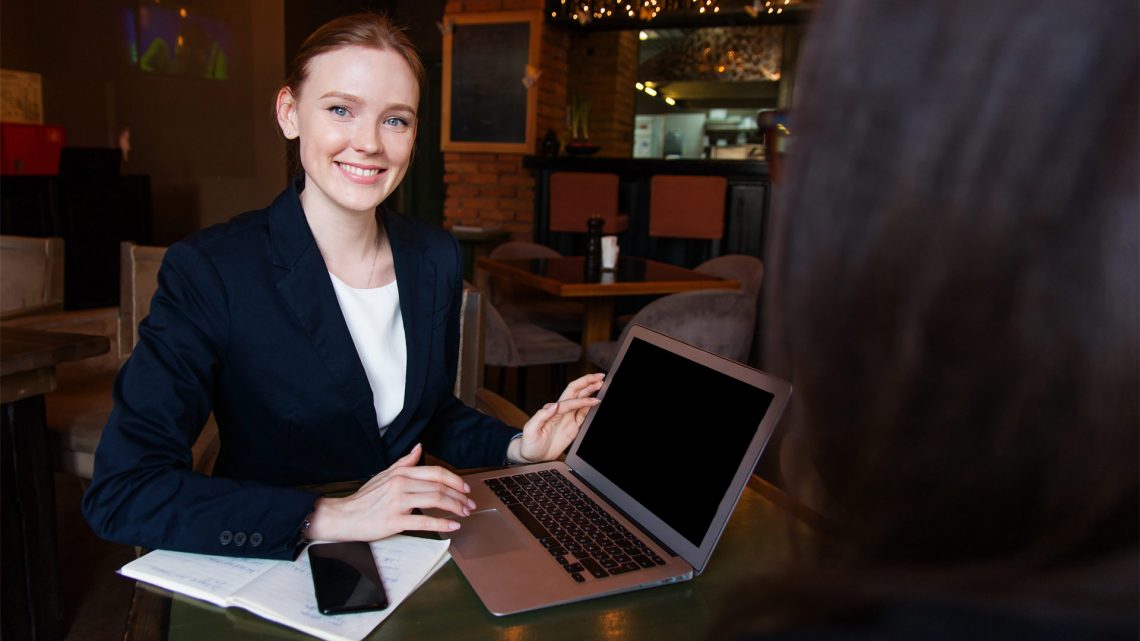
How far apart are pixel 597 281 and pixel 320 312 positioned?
215 centimetres

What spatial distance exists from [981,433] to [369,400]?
3.80 ft

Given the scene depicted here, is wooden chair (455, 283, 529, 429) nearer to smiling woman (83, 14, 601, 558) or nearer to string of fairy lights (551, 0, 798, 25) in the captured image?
smiling woman (83, 14, 601, 558)

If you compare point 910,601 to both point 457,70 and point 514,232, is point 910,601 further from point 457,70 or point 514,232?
point 457,70

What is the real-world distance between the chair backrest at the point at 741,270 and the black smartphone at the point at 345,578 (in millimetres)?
3011

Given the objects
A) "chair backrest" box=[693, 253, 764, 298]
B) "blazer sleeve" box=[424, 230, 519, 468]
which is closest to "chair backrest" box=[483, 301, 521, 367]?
"chair backrest" box=[693, 253, 764, 298]

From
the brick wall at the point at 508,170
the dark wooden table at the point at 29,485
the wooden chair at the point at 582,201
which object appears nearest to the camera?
the dark wooden table at the point at 29,485

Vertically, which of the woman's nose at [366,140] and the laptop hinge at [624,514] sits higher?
the woman's nose at [366,140]

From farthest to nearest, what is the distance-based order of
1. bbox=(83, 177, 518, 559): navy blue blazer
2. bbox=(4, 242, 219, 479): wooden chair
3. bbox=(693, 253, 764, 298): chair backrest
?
bbox=(693, 253, 764, 298): chair backrest, bbox=(4, 242, 219, 479): wooden chair, bbox=(83, 177, 518, 559): navy blue blazer

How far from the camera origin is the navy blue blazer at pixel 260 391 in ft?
3.35

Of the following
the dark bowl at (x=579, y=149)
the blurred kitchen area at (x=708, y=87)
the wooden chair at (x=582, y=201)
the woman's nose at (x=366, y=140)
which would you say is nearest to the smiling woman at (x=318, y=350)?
the woman's nose at (x=366, y=140)

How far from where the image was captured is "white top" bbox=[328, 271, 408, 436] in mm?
1442

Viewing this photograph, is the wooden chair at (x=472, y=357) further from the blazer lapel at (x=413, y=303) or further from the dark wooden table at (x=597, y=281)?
the dark wooden table at (x=597, y=281)

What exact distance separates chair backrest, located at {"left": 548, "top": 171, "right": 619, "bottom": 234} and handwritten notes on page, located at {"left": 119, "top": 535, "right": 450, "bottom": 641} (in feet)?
15.2

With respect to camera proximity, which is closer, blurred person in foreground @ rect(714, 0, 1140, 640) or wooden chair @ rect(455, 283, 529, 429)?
blurred person in foreground @ rect(714, 0, 1140, 640)
